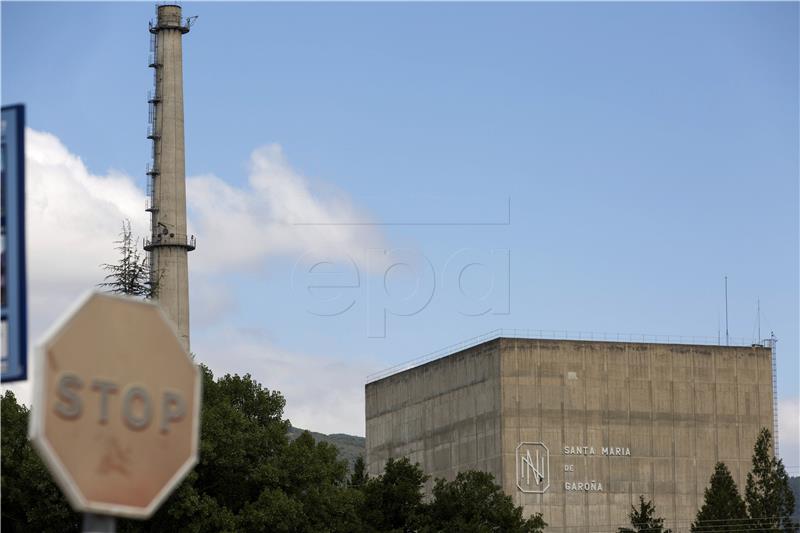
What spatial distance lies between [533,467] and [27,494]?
53.1 meters

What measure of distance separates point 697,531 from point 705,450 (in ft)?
92.0

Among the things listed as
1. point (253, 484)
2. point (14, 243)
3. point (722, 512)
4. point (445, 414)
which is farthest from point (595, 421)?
point (14, 243)

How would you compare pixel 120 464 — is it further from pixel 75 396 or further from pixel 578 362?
pixel 578 362

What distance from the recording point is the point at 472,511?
7869 cm

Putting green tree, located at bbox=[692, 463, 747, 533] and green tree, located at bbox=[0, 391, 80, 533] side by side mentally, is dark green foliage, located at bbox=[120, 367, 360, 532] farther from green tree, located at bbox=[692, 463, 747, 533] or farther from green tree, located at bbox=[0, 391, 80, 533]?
green tree, located at bbox=[692, 463, 747, 533]

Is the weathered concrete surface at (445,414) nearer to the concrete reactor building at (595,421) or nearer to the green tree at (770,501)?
the concrete reactor building at (595,421)

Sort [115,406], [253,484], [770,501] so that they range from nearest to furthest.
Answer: [115,406] < [253,484] < [770,501]

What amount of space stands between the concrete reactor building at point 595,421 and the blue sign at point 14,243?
99996mm

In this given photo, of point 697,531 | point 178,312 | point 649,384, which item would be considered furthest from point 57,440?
point 649,384

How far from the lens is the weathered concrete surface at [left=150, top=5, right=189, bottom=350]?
369ft

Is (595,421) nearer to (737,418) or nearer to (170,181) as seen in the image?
(737,418)

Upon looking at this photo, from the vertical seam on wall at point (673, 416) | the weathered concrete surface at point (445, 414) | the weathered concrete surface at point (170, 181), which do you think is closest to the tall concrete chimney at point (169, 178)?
the weathered concrete surface at point (170, 181)

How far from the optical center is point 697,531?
94188mm

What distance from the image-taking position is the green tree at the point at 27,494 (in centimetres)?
6906
